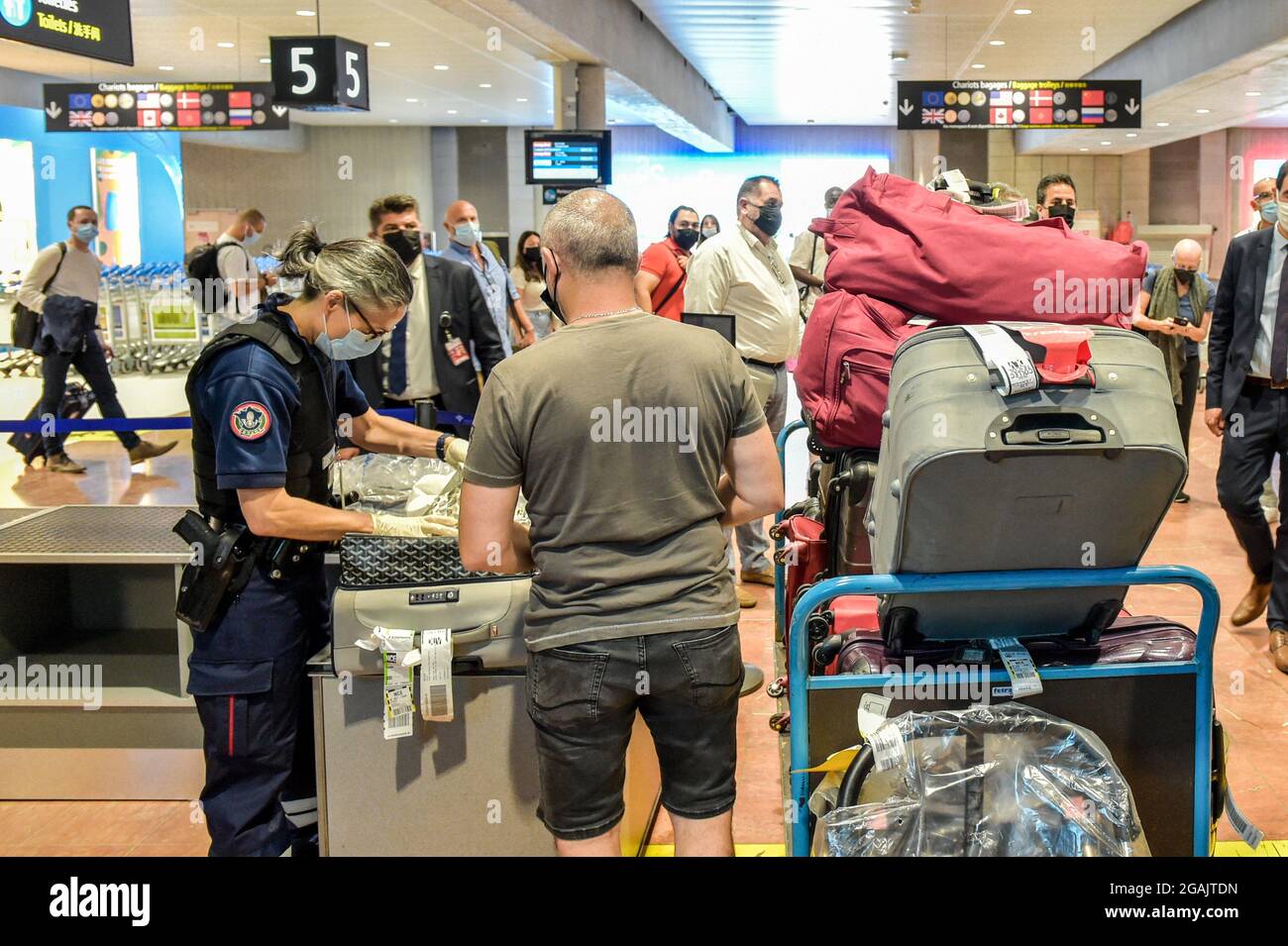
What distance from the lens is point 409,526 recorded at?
2680mm

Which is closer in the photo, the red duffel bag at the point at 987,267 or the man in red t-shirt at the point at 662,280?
the red duffel bag at the point at 987,267

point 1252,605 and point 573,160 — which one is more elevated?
point 573,160

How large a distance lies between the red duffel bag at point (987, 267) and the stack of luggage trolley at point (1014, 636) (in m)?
0.09

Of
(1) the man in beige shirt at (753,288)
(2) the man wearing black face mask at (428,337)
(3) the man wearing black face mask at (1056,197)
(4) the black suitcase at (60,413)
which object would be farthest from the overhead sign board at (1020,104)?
(4) the black suitcase at (60,413)

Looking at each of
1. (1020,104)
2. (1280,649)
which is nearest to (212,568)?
(1280,649)

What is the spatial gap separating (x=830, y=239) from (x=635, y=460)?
3.08 feet

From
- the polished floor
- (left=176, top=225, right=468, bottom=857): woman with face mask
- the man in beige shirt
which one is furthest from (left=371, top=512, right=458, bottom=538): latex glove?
the man in beige shirt

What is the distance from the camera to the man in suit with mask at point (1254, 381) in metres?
4.41

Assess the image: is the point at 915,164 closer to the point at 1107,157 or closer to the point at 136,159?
the point at 1107,157

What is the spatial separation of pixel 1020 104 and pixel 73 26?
9.09 metres

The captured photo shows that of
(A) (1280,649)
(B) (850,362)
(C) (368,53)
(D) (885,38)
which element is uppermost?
(D) (885,38)

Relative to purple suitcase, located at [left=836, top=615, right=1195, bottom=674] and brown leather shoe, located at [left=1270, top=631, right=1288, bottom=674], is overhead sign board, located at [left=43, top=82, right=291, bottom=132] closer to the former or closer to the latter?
brown leather shoe, located at [left=1270, top=631, right=1288, bottom=674]

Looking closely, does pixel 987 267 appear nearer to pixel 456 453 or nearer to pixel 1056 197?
pixel 456 453

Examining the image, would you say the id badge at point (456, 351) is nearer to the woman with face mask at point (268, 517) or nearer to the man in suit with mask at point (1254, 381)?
the woman with face mask at point (268, 517)
